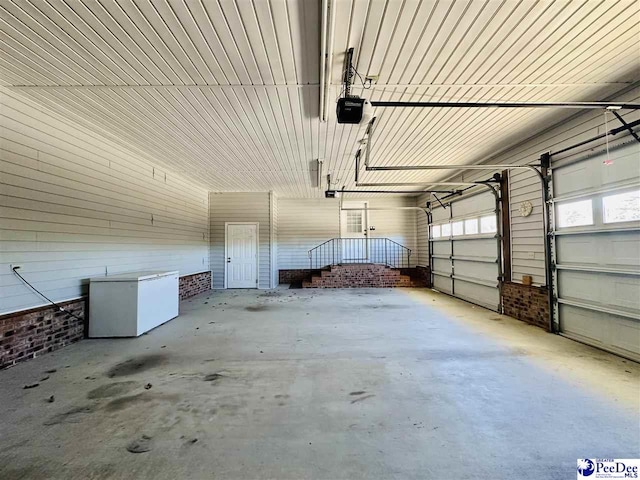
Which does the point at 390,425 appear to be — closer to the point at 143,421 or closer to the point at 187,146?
the point at 143,421

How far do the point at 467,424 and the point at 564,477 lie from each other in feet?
1.98

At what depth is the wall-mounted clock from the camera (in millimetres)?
4996

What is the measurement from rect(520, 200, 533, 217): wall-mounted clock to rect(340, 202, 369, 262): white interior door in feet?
19.5

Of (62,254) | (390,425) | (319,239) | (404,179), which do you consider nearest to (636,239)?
(390,425)

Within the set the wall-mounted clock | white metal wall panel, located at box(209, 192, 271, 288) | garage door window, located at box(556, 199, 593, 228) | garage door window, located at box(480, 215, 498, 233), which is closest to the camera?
garage door window, located at box(556, 199, 593, 228)

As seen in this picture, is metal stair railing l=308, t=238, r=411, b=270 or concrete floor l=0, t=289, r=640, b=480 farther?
metal stair railing l=308, t=238, r=411, b=270

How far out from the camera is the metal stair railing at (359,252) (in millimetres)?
10781

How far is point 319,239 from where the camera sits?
10.8m

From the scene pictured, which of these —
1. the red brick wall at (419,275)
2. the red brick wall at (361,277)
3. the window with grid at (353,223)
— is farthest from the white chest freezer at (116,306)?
the red brick wall at (419,275)

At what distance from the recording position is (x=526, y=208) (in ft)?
16.6

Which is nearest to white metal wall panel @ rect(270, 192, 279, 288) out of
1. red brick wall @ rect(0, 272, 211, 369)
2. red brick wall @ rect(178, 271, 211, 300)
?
red brick wall @ rect(178, 271, 211, 300)

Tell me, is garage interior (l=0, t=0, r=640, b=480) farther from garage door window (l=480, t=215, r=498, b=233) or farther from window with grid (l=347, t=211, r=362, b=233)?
window with grid (l=347, t=211, r=362, b=233)

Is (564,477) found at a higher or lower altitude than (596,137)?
lower

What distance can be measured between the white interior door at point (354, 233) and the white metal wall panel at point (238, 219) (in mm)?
3004
